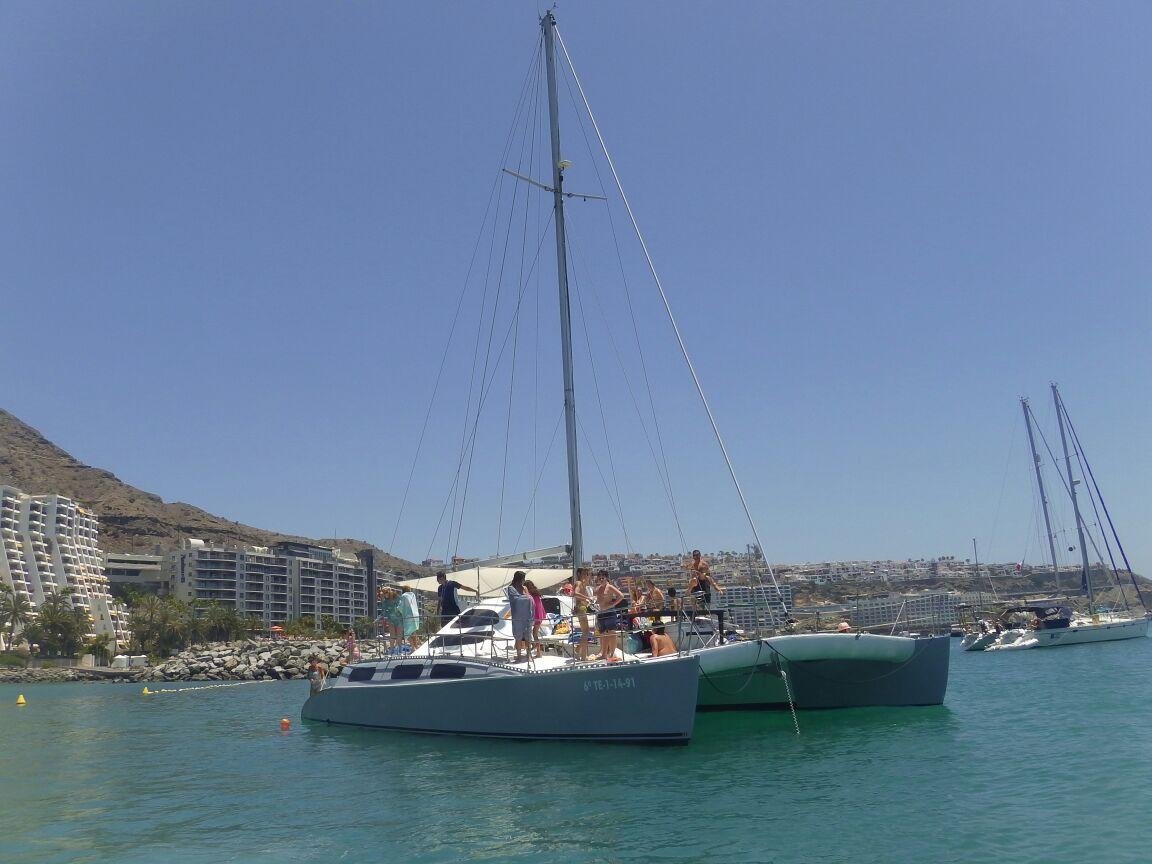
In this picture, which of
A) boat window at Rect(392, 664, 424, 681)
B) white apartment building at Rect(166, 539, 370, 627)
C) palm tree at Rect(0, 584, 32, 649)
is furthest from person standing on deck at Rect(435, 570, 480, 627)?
white apartment building at Rect(166, 539, 370, 627)

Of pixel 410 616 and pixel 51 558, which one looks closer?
pixel 410 616

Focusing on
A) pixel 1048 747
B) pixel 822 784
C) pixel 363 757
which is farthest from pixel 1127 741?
pixel 363 757

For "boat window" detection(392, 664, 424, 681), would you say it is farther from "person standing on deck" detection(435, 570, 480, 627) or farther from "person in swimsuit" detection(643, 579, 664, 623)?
"person in swimsuit" detection(643, 579, 664, 623)

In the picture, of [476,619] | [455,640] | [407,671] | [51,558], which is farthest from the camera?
[51,558]

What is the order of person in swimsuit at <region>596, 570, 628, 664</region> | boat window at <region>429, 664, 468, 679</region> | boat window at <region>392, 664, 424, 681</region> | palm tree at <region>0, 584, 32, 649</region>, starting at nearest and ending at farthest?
person in swimsuit at <region>596, 570, 628, 664</region>, boat window at <region>429, 664, 468, 679</region>, boat window at <region>392, 664, 424, 681</region>, palm tree at <region>0, 584, 32, 649</region>

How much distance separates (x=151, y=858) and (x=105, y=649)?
306 feet

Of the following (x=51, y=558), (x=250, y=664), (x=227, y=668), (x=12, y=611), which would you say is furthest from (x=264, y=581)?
(x=250, y=664)

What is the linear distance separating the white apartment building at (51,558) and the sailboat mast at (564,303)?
10105 cm

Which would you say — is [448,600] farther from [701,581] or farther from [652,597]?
[701,581]

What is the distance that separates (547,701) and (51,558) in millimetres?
119103

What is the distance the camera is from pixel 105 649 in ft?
297

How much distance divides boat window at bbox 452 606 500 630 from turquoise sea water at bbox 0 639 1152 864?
2.18 meters

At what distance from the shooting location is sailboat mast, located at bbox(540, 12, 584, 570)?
656 inches

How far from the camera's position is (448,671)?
15.2 meters
